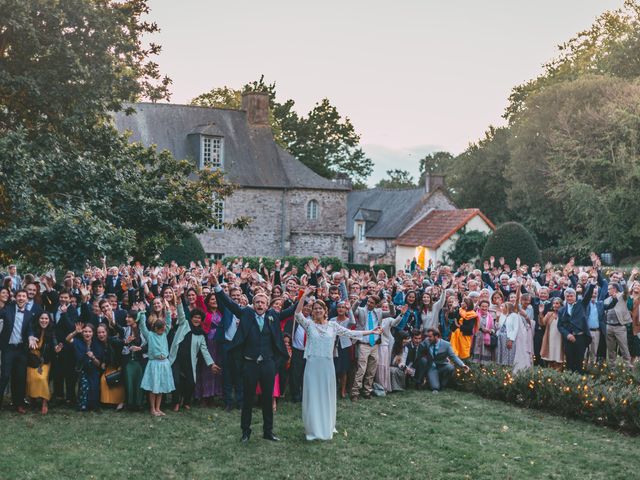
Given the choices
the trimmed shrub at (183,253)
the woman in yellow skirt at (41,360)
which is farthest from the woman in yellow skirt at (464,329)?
the trimmed shrub at (183,253)

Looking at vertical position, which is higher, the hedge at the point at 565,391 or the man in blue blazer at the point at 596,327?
the man in blue blazer at the point at 596,327

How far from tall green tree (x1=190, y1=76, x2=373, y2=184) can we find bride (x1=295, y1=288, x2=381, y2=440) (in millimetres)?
53901

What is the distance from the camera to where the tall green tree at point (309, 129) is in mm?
67562

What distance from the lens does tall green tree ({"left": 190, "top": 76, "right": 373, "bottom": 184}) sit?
67.6m

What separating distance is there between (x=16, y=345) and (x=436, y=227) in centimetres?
4288

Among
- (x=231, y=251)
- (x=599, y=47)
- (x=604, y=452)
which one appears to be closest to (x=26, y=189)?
(x=604, y=452)

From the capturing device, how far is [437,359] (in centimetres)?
1706

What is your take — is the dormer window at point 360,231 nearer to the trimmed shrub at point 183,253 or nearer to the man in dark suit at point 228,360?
the trimmed shrub at point 183,253

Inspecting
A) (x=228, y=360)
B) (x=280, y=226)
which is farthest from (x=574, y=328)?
(x=280, y=226)

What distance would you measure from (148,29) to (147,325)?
944 cm

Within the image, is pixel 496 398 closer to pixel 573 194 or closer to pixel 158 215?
pixel 158 215

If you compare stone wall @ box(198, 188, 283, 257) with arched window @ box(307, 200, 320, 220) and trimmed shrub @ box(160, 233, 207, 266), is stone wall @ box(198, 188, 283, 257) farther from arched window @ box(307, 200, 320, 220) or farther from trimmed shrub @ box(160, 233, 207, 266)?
trimmed shrub @ box(160, 233, 207, 266)

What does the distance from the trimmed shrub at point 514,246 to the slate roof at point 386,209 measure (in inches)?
664

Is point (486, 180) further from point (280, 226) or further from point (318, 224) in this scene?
point (280, 226)
